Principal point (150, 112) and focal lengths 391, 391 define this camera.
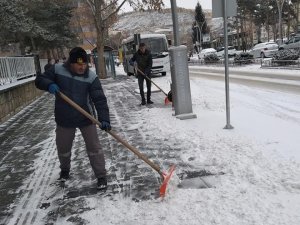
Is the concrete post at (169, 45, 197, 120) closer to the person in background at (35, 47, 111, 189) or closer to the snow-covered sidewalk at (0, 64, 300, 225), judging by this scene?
the snow-covered sidewalk at (0, 64, 300, 225)

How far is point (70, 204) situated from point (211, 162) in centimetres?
193

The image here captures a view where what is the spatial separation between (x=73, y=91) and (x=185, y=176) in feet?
5.51

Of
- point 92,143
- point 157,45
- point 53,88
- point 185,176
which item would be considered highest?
point 157,45

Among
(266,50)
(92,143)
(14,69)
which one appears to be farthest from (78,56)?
(266,50)

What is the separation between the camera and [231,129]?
6938 mm

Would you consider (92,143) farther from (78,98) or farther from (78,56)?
(78,56)

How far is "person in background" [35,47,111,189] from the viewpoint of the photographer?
14.8ft

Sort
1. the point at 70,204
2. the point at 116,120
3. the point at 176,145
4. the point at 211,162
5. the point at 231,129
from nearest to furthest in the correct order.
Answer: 1. the point at 70,204
2. the point at 211,162
3. the point at 176,145
4. the point at 231,129
5. the point at 116,120

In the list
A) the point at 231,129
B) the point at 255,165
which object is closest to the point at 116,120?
the point at 231,129

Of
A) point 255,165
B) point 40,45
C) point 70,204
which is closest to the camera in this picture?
point 70,204

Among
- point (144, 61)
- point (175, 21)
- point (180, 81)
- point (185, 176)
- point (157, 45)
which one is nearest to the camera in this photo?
point (185, 176)

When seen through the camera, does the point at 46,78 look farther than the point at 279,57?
No

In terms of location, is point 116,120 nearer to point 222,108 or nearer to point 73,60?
point 222,108

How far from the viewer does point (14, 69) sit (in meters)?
14.7
